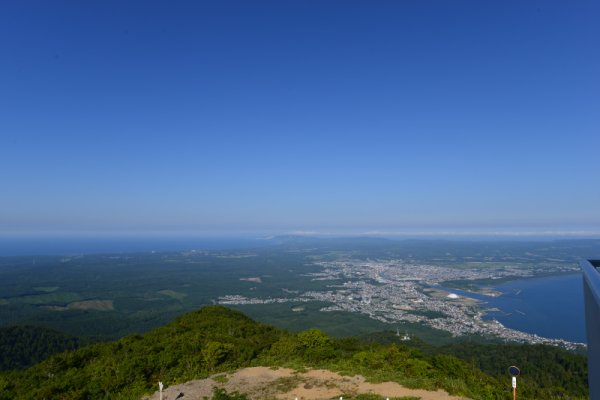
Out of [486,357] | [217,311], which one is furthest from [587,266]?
[486,357]

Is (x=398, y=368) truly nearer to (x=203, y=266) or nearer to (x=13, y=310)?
(x=13, y=310)

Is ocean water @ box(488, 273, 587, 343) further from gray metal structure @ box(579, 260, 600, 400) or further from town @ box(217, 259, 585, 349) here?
gray metal structure @ box(579, 260, 600, 400)

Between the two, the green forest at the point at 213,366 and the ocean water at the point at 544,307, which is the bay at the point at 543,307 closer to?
the ocean water at the point at 544,307

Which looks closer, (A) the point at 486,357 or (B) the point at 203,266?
(A) the point at 486,357

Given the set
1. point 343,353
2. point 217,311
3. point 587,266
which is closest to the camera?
point 587,266

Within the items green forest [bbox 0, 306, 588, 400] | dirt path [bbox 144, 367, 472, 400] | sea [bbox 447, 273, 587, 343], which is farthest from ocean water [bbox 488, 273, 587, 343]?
dirt path [bbox 144, 367, 472, 400]

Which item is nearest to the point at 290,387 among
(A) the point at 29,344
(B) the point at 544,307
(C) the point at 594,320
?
(C) the point at 594,320

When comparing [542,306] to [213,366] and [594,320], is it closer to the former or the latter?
[213,366]
